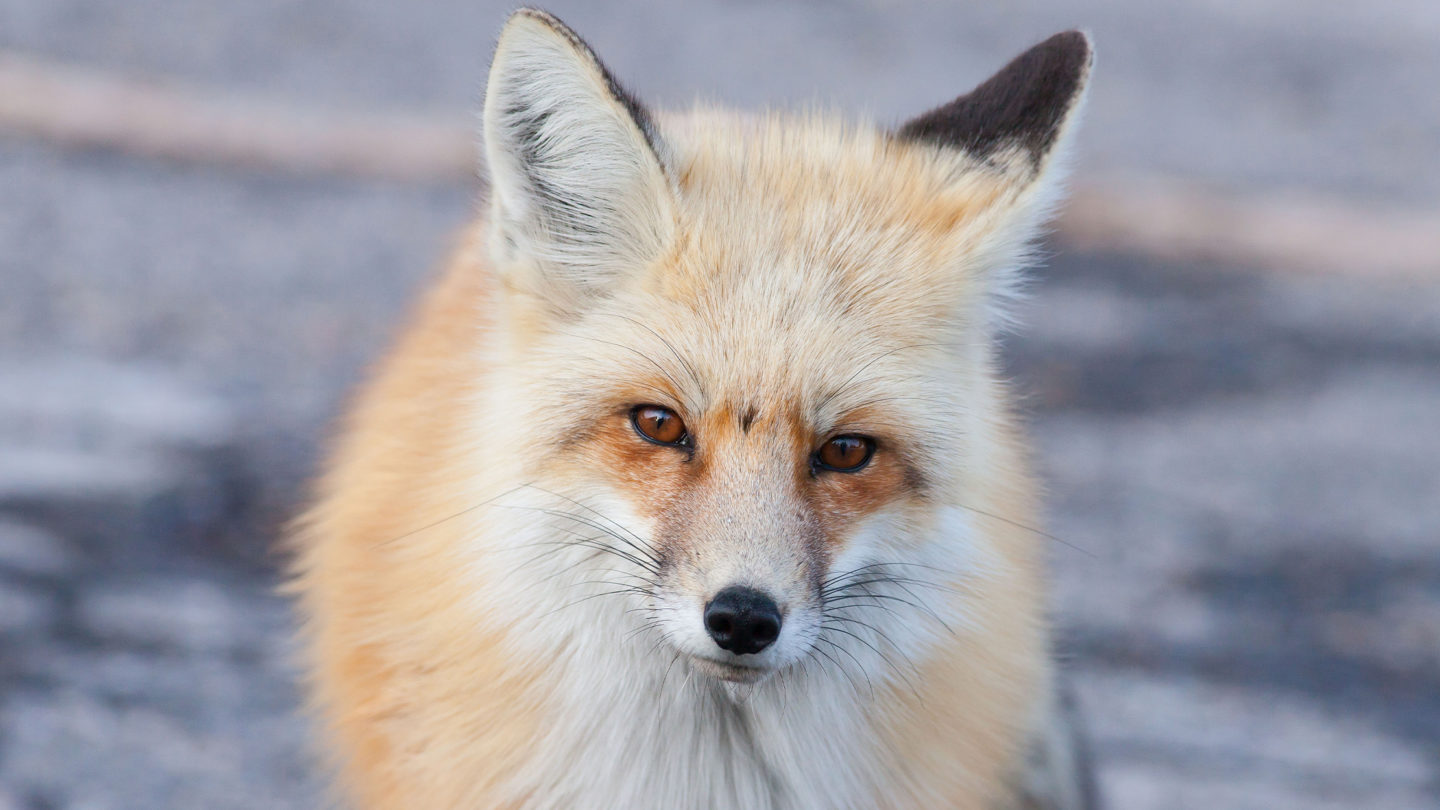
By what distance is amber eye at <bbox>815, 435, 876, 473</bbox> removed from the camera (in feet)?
7.85

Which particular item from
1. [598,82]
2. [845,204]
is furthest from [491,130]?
[845,204]

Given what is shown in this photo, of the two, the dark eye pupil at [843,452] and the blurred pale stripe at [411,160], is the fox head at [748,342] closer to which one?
the dark eye pupil at [843,452]

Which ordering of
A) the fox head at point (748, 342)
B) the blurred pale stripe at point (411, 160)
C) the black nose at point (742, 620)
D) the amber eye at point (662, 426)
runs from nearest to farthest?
the black nose at point (742, 620)
the fox head at point (748, 342)
the amber eye at point (662, 426)
the blurred pale stripe at point (411, 160)

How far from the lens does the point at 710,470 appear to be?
2.29 metres

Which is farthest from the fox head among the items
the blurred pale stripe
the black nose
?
the blurred pale stripe

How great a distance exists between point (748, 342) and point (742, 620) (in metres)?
0.51

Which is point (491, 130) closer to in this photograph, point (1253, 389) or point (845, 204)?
point (845, 204)

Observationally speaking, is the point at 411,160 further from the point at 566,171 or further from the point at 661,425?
the point at 661,425

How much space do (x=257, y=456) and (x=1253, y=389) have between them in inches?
176

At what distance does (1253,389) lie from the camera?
6.23 metres

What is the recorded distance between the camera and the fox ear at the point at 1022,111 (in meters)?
2.57

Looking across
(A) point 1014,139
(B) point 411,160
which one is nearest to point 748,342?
(A) point 1014,139

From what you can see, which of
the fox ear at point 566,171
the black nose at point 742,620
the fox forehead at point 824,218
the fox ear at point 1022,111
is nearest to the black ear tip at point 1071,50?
the fox ear at point 1022,111

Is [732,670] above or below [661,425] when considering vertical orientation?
below
